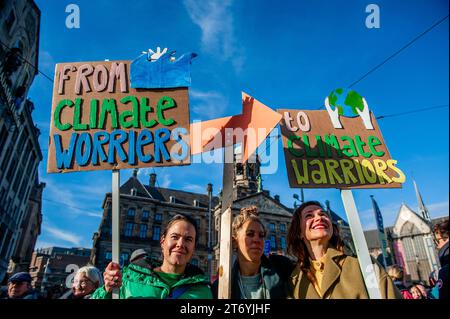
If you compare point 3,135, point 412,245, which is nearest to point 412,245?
point 412,245

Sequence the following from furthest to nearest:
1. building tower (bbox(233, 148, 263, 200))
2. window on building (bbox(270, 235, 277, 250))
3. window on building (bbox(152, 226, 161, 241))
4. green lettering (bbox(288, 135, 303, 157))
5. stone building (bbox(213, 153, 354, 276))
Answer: building tower (bbox(233, 148, 263, 200)), stone building (bbox(213, 153, 354, 276)), window on building (bbox(270, 235, 277, 250)), window on building (bbox(152, 226, 161, 241)), green lettering (bbox(288, 135, 303, 157))

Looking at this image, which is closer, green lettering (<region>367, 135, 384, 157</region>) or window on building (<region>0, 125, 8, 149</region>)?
green lettering (<region>367, 135, 384, 157</region>)

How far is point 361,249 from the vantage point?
2590 mm

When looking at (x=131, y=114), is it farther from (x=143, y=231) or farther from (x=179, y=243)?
(x=143, y=231)

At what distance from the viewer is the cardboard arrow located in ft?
8.96

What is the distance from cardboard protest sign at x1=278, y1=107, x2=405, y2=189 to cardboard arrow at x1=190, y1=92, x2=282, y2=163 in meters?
0.51

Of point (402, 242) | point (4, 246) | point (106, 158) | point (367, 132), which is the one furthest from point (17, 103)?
point (402, 242)

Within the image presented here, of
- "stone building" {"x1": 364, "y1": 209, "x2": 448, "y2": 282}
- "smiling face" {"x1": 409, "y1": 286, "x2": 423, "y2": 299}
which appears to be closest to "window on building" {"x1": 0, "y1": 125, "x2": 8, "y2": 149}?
"smiling face" {"x1": 409, "y1": 286, "x2": 423, "y2": 299}

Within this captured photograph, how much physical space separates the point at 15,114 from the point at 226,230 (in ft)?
82.5

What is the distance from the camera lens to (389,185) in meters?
3.19

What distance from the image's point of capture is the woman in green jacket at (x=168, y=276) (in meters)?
2.21

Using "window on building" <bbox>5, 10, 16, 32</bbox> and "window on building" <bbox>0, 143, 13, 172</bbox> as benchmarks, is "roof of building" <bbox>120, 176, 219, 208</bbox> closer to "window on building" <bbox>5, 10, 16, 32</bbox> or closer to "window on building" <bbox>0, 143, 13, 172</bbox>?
"window on building" <bbox>0, 143, 13, 172</bbox>
